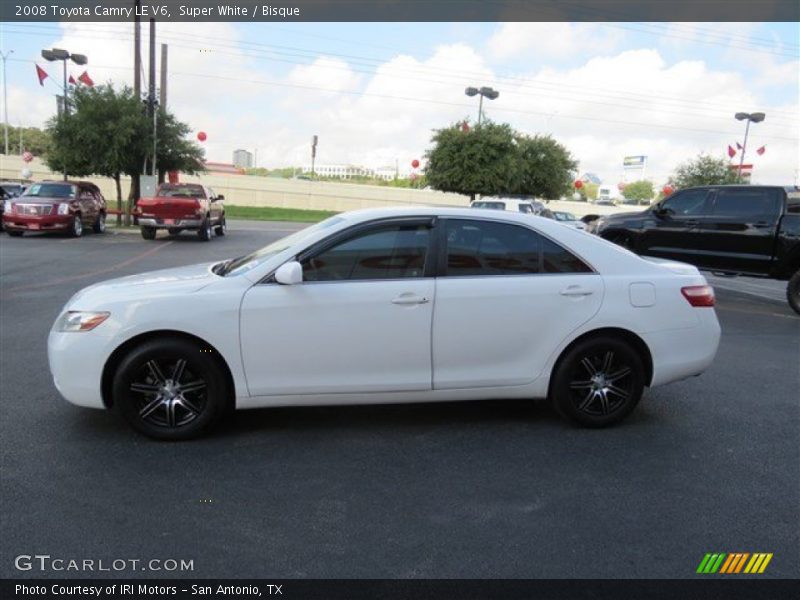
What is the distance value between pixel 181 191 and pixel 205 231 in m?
1.90

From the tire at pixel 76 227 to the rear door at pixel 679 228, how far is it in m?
16.8

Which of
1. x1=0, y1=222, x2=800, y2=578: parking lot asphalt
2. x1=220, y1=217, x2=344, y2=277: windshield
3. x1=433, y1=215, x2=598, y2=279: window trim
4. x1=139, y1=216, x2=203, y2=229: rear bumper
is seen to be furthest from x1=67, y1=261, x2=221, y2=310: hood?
x1=139, y1=216, x2=203, y2=229: rear bumper

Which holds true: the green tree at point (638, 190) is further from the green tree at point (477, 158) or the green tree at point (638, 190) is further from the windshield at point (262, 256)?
the windshield at point (262, 256)

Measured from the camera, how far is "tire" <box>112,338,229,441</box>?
4125mm

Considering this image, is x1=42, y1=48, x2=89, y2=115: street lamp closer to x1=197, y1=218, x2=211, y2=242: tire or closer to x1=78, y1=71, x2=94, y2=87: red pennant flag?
x1=78, y1=71, x2=94, y2=87: red pennant flag

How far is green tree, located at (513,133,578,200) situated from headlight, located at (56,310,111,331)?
4239 cm

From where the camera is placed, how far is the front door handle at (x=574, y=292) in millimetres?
4465

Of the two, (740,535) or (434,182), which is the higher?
(434,182)

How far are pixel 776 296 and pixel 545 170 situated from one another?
114ft

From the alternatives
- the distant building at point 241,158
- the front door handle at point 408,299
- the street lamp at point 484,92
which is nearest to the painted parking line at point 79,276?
the front door handle at point 408,299

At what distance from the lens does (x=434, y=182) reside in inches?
1612

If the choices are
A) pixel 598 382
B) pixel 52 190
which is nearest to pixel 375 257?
pixel 598 382

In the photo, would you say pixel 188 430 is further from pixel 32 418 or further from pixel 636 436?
Answer: pixel 636 436
